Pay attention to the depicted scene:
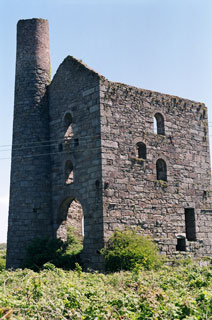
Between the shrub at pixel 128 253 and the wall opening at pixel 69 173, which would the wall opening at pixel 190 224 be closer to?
the shrub at pixel 128 253

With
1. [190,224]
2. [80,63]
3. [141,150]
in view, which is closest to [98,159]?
[141,150]

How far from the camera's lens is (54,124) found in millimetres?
17922


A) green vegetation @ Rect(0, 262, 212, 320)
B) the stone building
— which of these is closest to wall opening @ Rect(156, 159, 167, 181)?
the stone building

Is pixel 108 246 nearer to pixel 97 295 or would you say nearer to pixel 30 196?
pixel 30 196

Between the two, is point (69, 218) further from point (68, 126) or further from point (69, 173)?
point (68, 126)

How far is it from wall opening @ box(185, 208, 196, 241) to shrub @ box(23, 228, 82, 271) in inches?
174

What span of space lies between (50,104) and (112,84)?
343 centimetres

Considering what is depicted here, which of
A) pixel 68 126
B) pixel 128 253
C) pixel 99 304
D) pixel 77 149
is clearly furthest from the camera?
pixel 68 126

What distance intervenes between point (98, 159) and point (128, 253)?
3.39 meters

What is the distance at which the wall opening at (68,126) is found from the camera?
56.4 feet

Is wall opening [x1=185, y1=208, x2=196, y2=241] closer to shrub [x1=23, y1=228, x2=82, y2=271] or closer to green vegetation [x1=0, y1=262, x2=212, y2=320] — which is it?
shrub [x1=23, y1=228, x2=82, y2=271]

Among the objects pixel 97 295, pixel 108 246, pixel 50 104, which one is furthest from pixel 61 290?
pixel 50 104

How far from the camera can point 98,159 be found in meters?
15.2

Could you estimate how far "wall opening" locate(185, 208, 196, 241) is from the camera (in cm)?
1752
